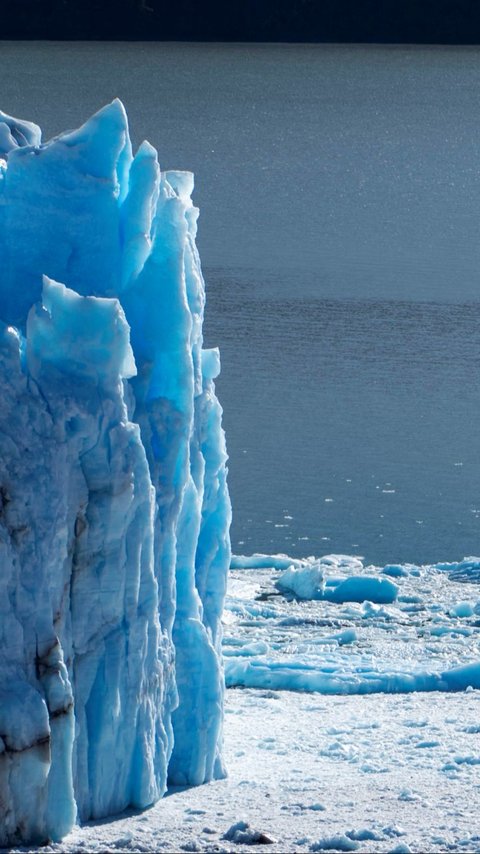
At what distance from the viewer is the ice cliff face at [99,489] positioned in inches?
285

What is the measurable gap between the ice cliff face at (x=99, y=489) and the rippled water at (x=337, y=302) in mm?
6318

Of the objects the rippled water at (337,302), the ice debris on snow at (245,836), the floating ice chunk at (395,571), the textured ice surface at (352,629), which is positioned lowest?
the ice debris on snow at (245,836)

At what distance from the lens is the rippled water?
637 inches

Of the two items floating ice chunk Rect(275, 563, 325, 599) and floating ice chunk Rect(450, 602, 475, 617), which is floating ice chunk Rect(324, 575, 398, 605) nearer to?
floating ice chunk Rect(275, 563, 325, 599)

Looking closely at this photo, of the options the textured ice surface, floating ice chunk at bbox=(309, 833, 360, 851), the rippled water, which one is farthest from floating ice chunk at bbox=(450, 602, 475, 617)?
floating ice chunk at bbox=(309, 833, 360, 851)

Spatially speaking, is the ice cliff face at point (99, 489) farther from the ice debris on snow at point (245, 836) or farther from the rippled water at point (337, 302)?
the rippled water at point (337, 302)

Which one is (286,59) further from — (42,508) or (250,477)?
(42,508)

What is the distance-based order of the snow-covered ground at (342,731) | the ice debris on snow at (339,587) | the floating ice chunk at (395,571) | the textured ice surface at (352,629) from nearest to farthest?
1. the snow-covered ground at (342,731)
2. the textured ice surface at (352,629)
3. the ice debris on snow at (339,587)
4. the floating ice chunk at (395,571)

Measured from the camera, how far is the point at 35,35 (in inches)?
3187

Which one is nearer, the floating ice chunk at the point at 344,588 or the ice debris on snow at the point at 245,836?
the ice debris on snow at the point at 245,836

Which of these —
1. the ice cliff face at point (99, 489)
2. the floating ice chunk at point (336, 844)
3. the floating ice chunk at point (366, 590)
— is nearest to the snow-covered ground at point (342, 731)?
the floating ice chunk at point (336, 844)

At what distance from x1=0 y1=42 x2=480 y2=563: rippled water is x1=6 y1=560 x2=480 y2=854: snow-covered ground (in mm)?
1923

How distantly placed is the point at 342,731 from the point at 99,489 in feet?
10.1

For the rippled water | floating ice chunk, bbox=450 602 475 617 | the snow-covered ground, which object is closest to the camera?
the snow-covered ground
